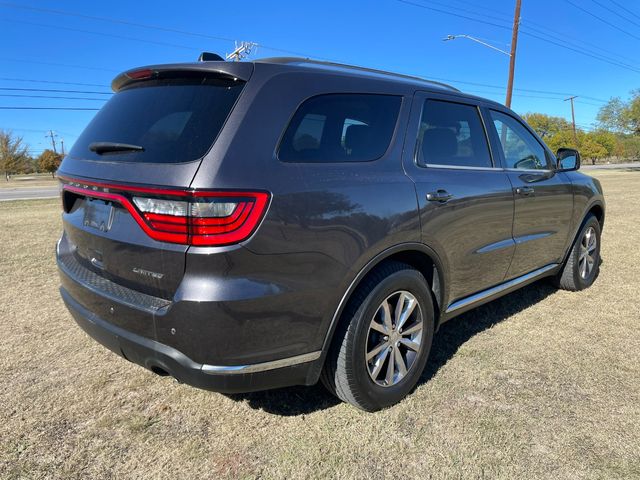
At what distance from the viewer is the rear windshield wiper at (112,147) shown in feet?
6.86

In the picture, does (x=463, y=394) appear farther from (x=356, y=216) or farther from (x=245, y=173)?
(x=245, y=173)

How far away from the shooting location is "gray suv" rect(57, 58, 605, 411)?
1.82 m

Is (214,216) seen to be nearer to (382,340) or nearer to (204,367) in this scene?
(204,367)

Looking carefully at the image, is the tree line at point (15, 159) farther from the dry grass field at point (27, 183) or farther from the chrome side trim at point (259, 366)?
the chrome side trim at point (259, 366)

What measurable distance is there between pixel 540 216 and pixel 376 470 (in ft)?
8.46

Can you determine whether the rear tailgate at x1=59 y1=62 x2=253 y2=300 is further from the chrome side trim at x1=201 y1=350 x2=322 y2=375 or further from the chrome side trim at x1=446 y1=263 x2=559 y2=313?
the chrome side trim at x1=446 y1=263 x2=559 y2=313

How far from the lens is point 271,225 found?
1845mm

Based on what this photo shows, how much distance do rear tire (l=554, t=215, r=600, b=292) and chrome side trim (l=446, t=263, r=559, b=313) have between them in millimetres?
380

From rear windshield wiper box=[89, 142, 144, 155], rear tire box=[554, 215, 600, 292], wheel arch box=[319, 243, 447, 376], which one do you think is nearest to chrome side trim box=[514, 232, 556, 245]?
rear tire box=[554, 215, 600, 292]

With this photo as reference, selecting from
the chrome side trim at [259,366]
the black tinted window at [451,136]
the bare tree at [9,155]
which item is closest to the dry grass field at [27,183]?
the bare tree at [9,155]

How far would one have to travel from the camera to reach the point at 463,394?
268 cm

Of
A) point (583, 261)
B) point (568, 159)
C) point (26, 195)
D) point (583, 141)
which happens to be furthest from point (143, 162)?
point (583, 141)

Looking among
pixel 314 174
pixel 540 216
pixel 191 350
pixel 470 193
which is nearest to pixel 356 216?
pixel 314 174

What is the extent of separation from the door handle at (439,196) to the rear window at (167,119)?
4.03 feet
